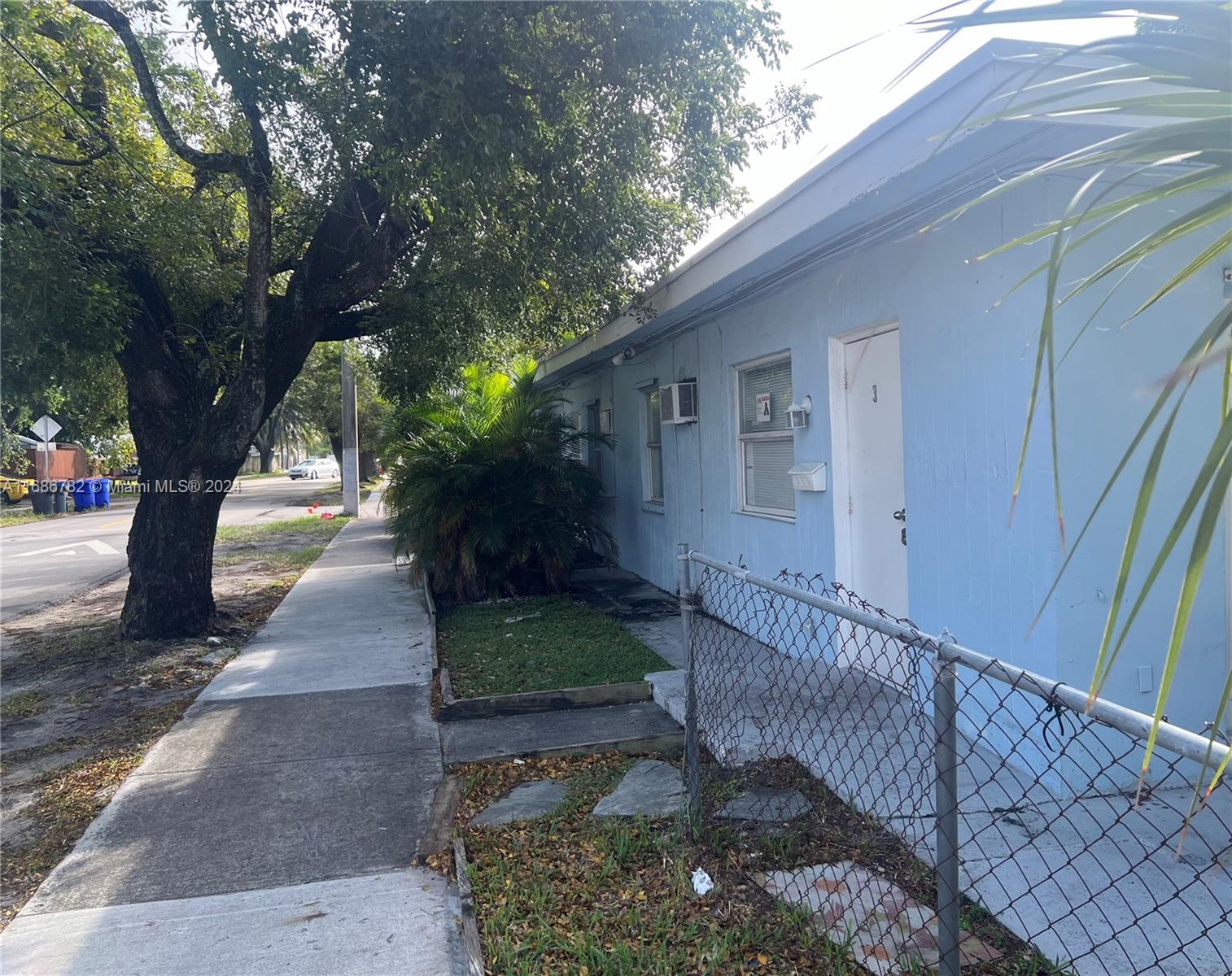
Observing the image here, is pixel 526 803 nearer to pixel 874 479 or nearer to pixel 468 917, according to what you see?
pixel 468 917

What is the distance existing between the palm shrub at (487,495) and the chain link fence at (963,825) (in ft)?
15.5

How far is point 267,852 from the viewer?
4043 millimetres

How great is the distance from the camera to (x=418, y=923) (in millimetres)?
3371

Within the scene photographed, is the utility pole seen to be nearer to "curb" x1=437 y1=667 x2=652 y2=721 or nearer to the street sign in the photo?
the street sign

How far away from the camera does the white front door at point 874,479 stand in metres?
5.77

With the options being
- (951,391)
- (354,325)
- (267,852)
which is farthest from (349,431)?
(951,391)

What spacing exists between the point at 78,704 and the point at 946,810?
21.4ft

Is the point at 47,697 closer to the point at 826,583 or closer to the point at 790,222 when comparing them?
the point at 826,583

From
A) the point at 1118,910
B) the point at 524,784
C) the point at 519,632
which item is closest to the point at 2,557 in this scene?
the point at 519,632

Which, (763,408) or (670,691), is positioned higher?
(763,408)

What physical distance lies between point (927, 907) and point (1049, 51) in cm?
275

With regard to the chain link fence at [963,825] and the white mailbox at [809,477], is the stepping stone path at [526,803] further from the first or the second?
the white mailbox at [809,477]

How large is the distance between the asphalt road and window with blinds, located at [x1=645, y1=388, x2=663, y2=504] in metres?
7.65

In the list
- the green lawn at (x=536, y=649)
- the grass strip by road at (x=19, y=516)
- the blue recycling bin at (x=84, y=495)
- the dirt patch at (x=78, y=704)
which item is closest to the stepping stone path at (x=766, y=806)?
the green lawn at (x=536, y=649)
